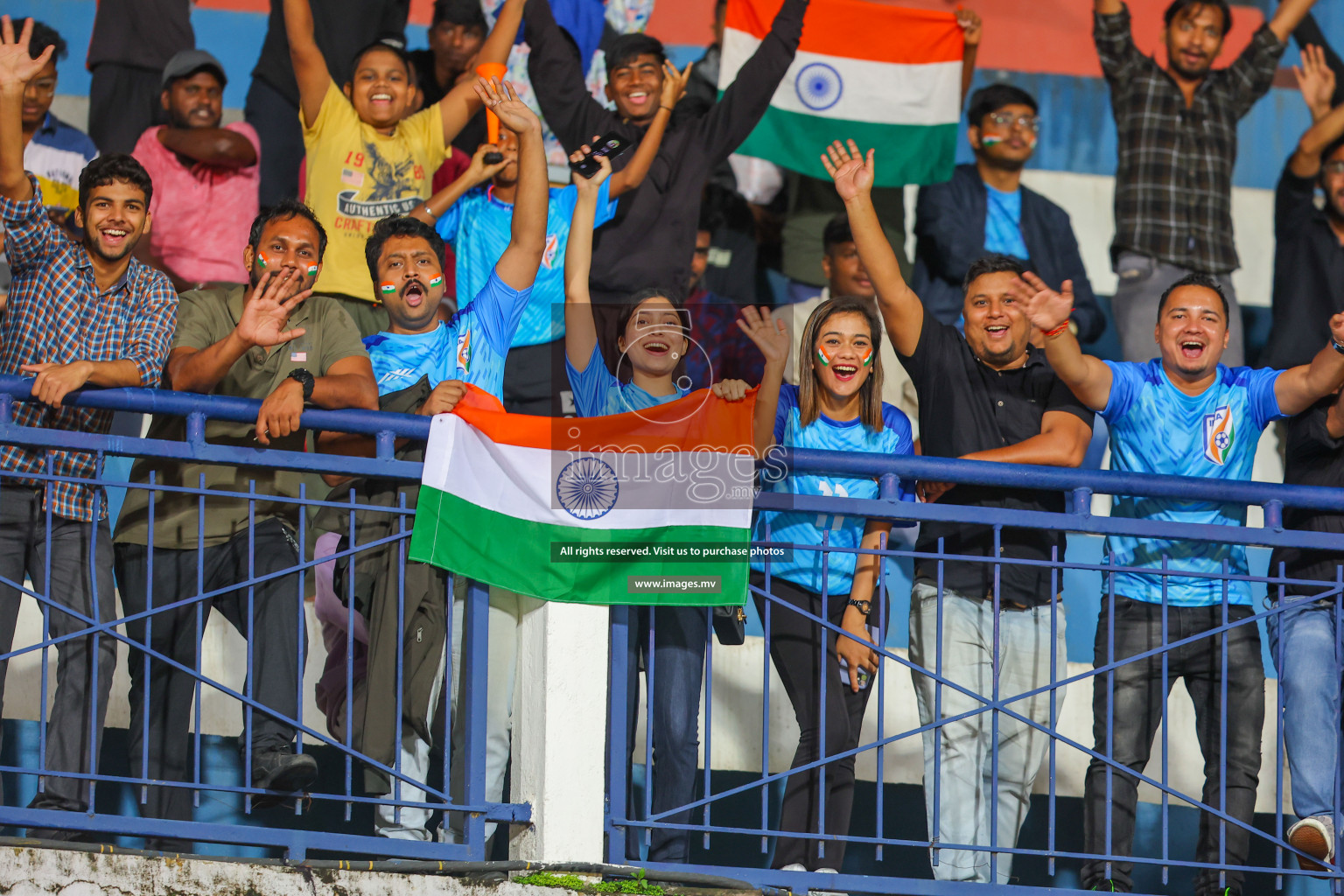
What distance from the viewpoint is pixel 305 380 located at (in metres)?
4.55

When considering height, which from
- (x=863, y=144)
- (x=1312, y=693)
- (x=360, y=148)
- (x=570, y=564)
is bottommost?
(x=1312, y=693)

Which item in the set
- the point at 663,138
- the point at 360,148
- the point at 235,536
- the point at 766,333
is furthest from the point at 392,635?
the point at 663,138

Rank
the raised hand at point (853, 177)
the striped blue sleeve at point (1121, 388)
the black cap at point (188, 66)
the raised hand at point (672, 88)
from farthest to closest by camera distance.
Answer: the black cap at point (188, 66) → the raised hand at point (672, 88) → the raised hand at point (853, 177) → the striped blue sleeve at point (1121, 388)

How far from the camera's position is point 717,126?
6.79 m

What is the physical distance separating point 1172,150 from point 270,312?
4.88 m

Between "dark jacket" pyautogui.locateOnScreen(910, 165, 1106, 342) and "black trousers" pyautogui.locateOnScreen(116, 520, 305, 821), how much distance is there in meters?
3.68

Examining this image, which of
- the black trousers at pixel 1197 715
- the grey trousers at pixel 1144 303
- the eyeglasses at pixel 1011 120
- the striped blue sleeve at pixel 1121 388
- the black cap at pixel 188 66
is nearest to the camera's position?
the black trousers at pixel 1197 715

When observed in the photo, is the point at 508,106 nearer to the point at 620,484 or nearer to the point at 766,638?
the point at 620,484

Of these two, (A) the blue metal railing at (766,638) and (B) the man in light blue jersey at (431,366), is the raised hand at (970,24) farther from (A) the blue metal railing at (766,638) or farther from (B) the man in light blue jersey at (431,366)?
(A) the blue metal railing at (766,638)

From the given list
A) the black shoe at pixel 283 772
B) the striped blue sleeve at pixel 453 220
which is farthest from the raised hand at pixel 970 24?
the black shoe at pixel 283 772

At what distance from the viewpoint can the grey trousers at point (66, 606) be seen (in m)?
4.52

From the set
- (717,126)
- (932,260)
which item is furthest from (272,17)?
(932,260)

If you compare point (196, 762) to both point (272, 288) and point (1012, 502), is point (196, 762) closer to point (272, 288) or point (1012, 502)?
point (272, 288)

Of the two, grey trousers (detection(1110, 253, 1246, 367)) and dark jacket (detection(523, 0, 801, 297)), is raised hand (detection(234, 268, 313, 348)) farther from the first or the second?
grey trousers (detection(1110, 253, 1246, 367))
